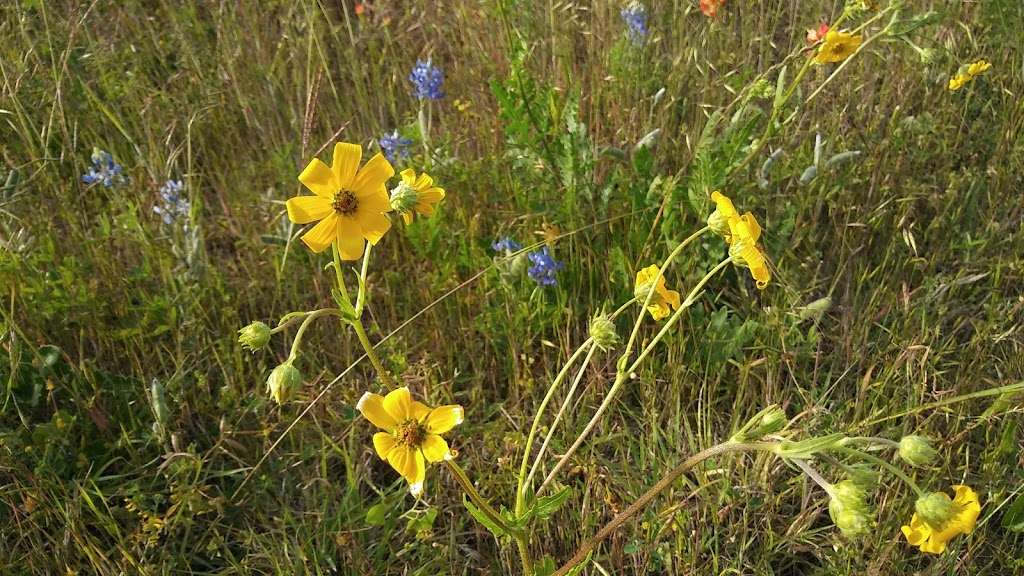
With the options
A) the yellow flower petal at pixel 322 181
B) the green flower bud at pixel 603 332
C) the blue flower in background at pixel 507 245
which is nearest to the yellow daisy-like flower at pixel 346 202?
the yellow flower petal at pixel 322 181

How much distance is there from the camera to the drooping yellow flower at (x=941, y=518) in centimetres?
110

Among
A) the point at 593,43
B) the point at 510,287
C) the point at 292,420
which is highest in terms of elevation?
the point at 593,43

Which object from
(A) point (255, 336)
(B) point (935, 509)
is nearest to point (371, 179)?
(A) point (255, 336)

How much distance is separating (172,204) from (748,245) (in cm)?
152

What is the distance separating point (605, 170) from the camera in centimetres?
231

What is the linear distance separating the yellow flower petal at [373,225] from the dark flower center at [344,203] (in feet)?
0.07

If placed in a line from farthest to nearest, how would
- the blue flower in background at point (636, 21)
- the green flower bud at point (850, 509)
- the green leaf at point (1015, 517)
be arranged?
the blue flower in background at point (636, 21), the green leaf at point (1015, 517), the green flower bud at point (850, 509)

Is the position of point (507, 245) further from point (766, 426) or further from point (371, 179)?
point (766, 426)

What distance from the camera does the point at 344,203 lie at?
121 centimetres

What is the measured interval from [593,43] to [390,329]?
1221 mm

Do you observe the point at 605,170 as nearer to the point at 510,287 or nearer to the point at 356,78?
the point at 510,287

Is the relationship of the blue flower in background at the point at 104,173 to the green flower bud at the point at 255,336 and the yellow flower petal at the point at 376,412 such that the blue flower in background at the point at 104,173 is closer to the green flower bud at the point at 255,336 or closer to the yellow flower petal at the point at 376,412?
the green flower bud at the point at 255,336

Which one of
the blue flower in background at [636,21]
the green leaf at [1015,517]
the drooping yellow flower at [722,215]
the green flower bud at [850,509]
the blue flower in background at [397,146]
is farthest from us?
the blue flower in background at [636,21]

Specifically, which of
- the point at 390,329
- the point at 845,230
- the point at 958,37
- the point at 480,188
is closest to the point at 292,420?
the point at 390,329
